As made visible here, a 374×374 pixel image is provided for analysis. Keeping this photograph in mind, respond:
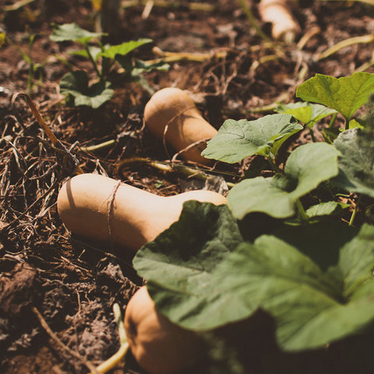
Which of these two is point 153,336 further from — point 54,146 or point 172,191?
point 54,146

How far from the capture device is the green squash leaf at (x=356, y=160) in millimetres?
1165

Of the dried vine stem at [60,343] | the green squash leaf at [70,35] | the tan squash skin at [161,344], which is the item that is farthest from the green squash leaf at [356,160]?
the green squash leaf at [70,35]

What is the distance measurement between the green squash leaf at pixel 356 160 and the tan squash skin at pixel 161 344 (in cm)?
68

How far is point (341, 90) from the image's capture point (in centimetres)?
148

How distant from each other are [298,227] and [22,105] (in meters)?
1.79

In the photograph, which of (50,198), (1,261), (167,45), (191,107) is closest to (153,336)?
(1,261)

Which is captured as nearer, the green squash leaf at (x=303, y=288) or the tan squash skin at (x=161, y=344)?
the green squash leaf at (x=303, y=288)

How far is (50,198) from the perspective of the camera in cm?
170

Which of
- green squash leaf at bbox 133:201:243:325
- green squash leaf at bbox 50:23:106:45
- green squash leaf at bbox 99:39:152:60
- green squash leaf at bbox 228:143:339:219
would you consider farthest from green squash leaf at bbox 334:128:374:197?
green squash leaf at bbox 50:23:106:45

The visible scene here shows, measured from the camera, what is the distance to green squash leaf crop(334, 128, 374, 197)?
117cm

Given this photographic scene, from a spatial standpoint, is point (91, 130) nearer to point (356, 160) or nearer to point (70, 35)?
point (70, 35)

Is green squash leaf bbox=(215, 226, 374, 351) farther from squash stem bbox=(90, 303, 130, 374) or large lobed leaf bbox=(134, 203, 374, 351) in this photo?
squash stem bbox=(90, 303, 130, 374)

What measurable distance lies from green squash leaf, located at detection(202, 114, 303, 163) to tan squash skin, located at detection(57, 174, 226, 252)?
0.60ft

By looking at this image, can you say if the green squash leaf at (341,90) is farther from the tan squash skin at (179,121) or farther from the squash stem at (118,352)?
Answer: the squash stem at (118,352)
